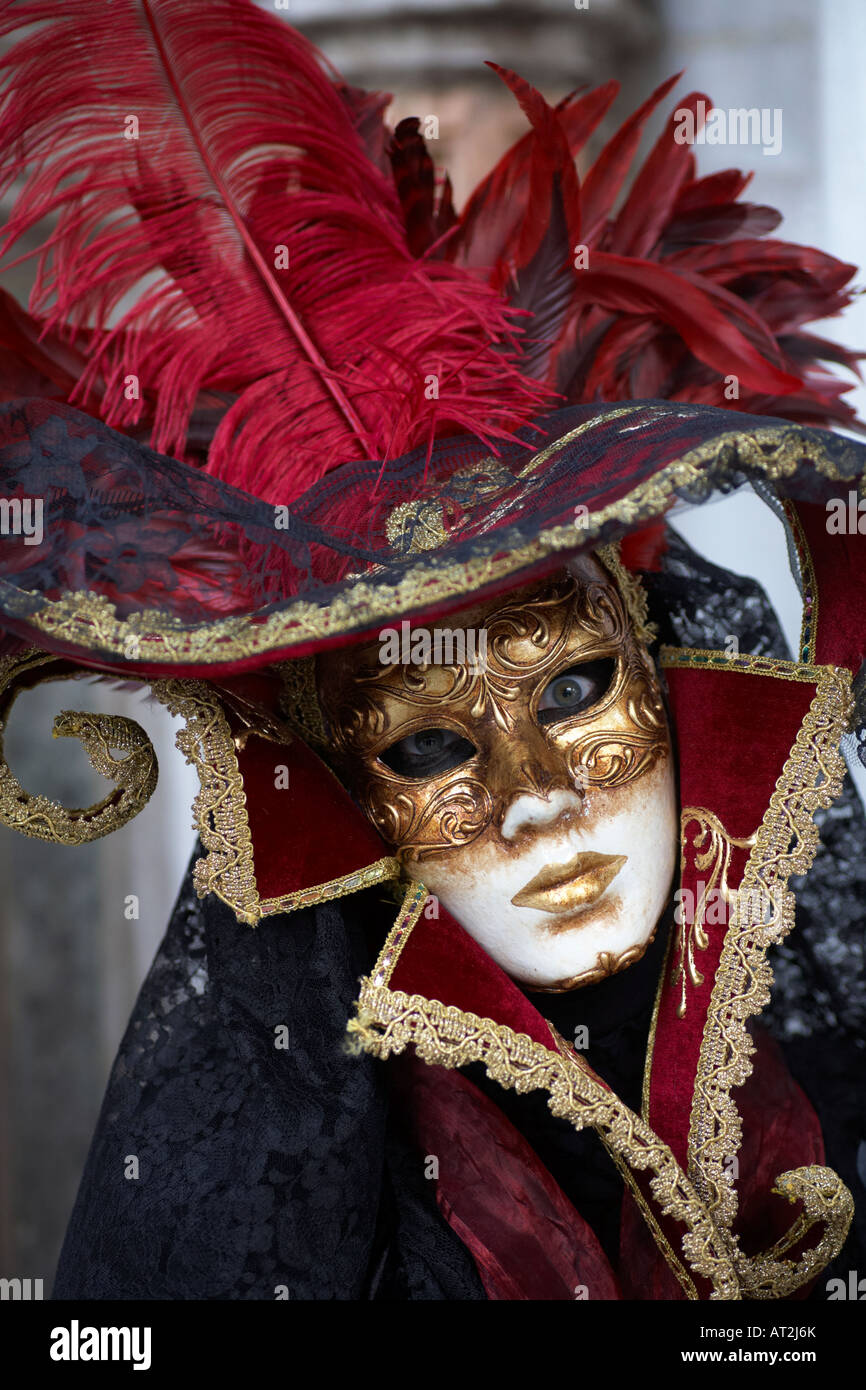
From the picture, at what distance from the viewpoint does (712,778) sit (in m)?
1.18

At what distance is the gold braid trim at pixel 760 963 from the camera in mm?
1091

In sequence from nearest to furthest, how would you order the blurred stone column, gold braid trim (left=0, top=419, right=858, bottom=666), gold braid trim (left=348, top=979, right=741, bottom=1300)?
1. gold braid trim (left=0, top=419, right=858, bottom=666)
2. gold braid trim (left=348, top=979, right=741, bottom=1300)
3. the blurred stone column

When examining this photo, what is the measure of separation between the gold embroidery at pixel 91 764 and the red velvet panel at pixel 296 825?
107 millimetres

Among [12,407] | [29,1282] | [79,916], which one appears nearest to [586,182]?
[12,407]

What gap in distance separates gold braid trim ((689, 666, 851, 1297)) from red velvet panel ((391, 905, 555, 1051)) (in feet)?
0.55

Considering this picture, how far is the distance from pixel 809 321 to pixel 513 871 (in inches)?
27.3

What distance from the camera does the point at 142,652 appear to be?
2.99ft

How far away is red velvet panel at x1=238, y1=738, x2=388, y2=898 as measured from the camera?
3.42 ft

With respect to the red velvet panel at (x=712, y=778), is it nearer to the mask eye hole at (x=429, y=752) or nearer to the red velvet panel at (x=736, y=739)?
the red velvet panel at (x=736, y=739)

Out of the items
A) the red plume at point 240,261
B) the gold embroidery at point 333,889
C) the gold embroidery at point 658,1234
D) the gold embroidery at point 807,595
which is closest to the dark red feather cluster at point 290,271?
the red plume at point 240,261

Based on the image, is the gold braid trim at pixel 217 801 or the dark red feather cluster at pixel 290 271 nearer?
the gold braid trim at pixel 217 801

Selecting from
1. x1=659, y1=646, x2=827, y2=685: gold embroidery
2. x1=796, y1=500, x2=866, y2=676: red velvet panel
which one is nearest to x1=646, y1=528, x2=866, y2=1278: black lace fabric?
x1=659, y1=646, x2=827, y2=685: gold embroidery

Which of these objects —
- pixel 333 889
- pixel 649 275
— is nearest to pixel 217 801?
pixel 333 889

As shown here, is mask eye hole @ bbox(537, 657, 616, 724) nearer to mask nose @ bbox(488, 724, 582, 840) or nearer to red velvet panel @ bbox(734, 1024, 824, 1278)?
mask nose @ bbox(488, 724, 582, 840)
